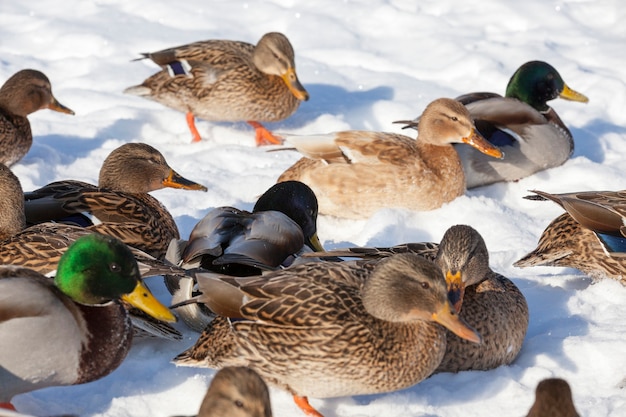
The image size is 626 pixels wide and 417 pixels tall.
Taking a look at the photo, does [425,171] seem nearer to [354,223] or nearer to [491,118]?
[354,223]

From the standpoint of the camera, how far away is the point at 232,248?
516cm

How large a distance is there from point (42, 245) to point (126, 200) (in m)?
0.95

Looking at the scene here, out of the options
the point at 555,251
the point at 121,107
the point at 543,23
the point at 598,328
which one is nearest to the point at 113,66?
the point at 121,107

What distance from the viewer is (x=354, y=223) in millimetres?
7270

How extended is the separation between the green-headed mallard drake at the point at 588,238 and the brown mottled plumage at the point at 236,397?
2994 millimetres

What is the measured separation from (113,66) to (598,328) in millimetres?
5677

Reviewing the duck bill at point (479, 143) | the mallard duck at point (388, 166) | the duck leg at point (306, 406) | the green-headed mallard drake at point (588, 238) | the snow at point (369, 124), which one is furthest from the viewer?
the duck bill at point (479, 143)

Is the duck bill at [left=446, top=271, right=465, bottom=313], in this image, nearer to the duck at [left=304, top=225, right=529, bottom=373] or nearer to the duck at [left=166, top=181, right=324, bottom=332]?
the duck at [left=304, top=225, right=529, bottom=373]

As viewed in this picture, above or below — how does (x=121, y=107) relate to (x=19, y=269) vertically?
below

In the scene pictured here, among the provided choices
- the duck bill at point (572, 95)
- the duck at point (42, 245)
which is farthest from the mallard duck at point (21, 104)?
the duck bill at point (572, 95)

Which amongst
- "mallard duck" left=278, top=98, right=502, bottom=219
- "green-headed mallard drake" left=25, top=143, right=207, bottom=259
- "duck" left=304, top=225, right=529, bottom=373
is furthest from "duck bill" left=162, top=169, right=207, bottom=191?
"duck" left=304, top=225, right=529, bottom=373

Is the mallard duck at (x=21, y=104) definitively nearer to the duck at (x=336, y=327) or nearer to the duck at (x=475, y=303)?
the duck at (x=475, y=303)

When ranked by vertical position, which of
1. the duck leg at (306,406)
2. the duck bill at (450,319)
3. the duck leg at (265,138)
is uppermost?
the duck bill at (450,319)

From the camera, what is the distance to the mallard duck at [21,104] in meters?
7.59
